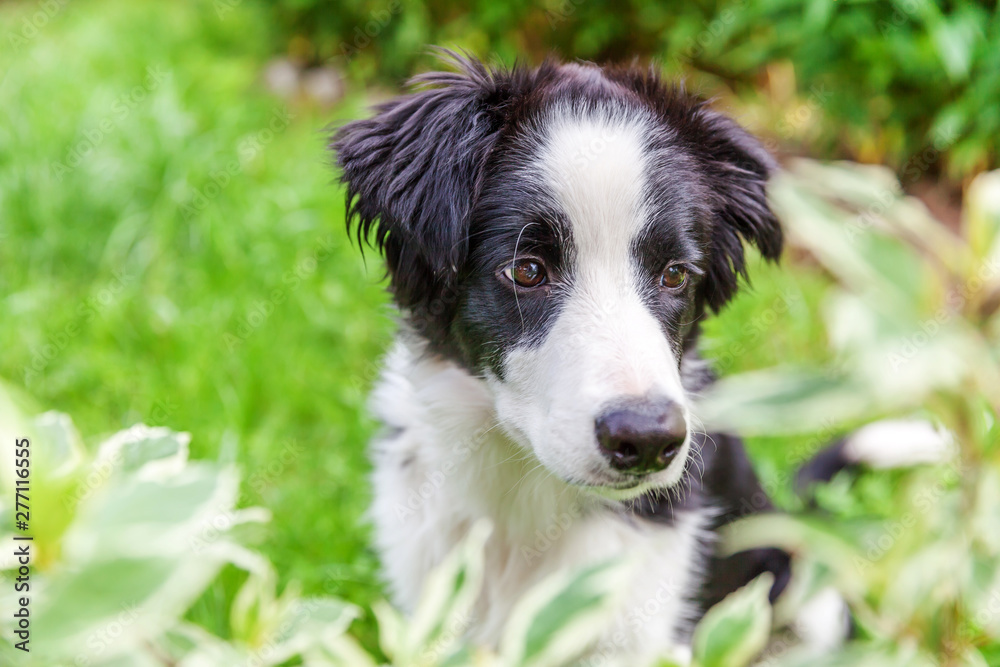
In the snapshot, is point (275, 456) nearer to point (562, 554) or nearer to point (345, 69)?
point (562, 554)

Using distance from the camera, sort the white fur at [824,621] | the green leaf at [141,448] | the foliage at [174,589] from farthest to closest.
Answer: the white fur at [824,621], the green leaf at [141,448], the foliage at [174,589]

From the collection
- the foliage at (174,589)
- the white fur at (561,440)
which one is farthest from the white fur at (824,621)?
the foliage at (174,589)

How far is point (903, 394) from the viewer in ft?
2.38

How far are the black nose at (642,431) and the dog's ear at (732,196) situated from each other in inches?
28.1

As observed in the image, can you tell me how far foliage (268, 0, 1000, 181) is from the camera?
3.80 metres

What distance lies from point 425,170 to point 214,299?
200 centimetres

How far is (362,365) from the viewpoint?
141 inches

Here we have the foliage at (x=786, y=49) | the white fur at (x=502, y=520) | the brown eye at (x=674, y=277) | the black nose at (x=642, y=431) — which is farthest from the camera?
the foliage at (x=786, y=49)

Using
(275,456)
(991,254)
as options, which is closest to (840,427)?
(275,456)

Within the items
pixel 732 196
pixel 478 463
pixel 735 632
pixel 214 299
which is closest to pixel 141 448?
pixel 735 632

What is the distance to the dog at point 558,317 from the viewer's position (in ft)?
5.82

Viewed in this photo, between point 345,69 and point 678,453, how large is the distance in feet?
16.0

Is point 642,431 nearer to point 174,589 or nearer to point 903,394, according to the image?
point 903,394

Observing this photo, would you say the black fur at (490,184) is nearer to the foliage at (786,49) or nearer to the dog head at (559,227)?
the dog head at (559,227)
